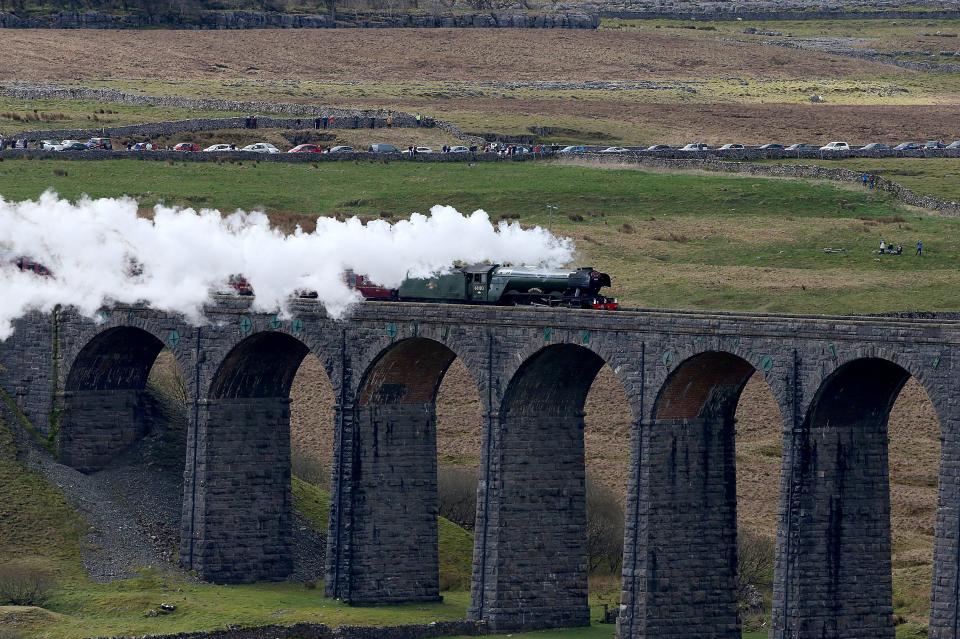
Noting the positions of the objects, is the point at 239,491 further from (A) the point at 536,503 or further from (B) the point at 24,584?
(A) the point at 536,503

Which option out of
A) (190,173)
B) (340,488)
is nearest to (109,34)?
(190,173)

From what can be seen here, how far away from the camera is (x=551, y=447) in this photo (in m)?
69.2

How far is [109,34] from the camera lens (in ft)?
630

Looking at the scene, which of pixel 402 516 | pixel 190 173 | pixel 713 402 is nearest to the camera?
pixel 713 402

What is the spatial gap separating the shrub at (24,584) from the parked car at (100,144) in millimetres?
60147

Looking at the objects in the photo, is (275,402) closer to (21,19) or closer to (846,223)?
(846,223)

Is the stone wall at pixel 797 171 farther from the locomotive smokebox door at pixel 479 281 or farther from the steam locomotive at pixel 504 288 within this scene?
the locomotive smokebox door at pixel 479 281


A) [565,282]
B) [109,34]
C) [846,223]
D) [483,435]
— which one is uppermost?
[109,34]

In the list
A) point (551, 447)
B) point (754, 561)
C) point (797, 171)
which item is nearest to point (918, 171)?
point (797, 171)

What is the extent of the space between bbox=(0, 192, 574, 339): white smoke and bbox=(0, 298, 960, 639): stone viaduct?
91 cm

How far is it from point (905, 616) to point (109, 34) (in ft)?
446

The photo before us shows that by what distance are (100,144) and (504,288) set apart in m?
67.2

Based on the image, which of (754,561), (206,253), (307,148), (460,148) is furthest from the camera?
(460,148)

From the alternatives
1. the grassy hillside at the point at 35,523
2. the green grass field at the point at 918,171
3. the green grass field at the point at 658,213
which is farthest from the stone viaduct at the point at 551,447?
the green grass field at the point at 918,171
